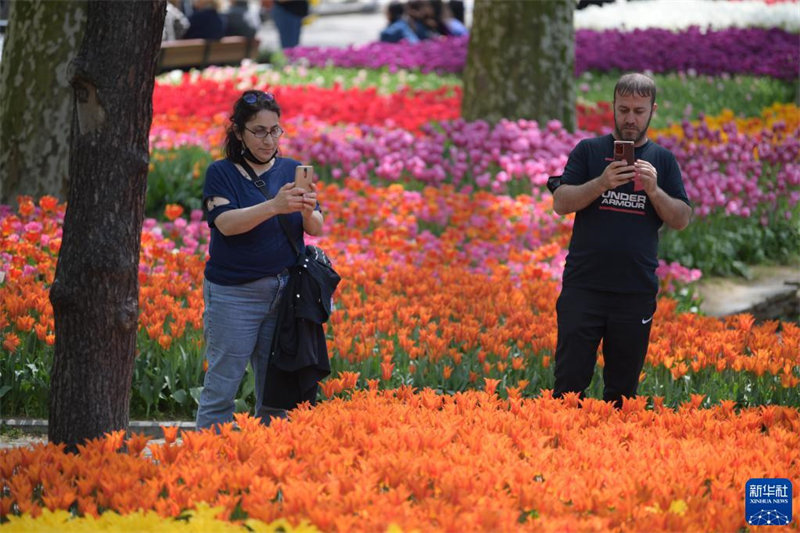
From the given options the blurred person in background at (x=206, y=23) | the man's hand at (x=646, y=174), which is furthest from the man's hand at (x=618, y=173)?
the blurred person in background at (x=206, y=23)

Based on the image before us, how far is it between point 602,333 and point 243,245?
5.03 feet

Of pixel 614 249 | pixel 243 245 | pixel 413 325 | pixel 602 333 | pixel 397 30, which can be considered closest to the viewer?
pixel 243 245

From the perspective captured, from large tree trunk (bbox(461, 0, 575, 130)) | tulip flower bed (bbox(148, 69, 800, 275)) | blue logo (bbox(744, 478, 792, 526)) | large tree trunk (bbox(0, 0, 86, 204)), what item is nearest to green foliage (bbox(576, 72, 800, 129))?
tulip flower bed (bbox(148, 69, 800, 275))

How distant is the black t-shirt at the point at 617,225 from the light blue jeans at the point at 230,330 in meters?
1.24

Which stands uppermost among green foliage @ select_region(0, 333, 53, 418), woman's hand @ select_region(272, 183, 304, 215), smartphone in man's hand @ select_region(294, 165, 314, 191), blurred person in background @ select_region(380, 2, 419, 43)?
blurred person in background @ select_region(380, 2, 419, 43)

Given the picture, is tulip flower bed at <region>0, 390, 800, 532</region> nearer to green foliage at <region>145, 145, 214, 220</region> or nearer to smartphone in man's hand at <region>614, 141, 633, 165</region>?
smartphone in man's hand at <region>614, 141, 633, 165</region>

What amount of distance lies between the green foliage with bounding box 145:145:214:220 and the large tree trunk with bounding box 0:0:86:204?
0.87m

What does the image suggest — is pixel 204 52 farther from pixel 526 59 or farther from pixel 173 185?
pixel 173 185

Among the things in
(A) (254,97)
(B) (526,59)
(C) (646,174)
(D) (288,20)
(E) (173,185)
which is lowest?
(E) (173,185)

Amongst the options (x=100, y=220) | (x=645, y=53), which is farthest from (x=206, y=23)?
(x=100, y=220)

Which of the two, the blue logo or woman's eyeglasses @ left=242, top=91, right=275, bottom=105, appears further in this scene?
woman's eyeglasses @ left=242, top=91, right=275, bottom=105

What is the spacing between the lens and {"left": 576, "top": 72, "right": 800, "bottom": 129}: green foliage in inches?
587

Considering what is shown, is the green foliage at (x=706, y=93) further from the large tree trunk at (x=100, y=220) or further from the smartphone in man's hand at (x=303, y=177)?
the large tree trunk at (x=100, y=220)

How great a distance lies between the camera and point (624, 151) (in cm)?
449
